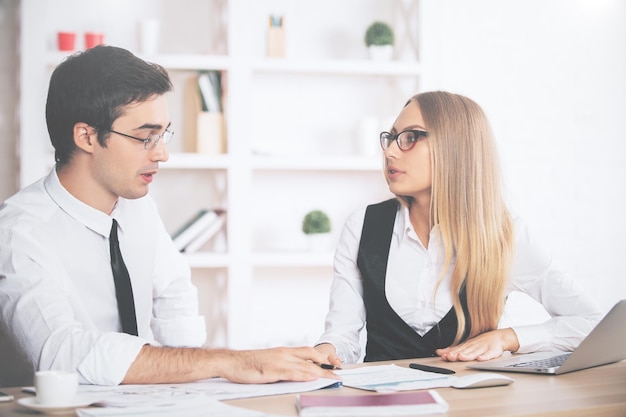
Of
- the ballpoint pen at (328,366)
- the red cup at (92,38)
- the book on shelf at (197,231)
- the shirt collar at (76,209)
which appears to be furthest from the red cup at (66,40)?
the ballpoint pen at (328,366)

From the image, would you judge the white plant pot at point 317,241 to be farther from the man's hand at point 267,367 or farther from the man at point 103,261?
the man's hand at point 267,367

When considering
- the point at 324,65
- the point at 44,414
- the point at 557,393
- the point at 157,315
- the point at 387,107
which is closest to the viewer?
the point at 44,414

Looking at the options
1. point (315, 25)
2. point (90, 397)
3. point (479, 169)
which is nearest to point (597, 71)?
point (315, 25)

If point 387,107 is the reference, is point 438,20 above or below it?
above

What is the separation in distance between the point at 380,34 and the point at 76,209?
2134 mm

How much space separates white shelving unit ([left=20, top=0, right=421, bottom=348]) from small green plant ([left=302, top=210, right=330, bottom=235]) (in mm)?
109

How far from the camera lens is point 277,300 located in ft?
12.6

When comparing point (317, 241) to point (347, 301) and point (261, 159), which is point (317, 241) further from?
point (347, 301)

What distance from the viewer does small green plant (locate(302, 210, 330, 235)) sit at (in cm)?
362

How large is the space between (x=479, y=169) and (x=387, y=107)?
1821 millimetres

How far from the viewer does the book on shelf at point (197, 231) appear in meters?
3.53

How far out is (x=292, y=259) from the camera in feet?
11.8

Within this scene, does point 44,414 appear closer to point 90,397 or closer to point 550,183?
point 90,397

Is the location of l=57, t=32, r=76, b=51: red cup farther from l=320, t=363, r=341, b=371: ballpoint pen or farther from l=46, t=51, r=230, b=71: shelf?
l=320, t=363, r=341, b=371: ballpoint pen
